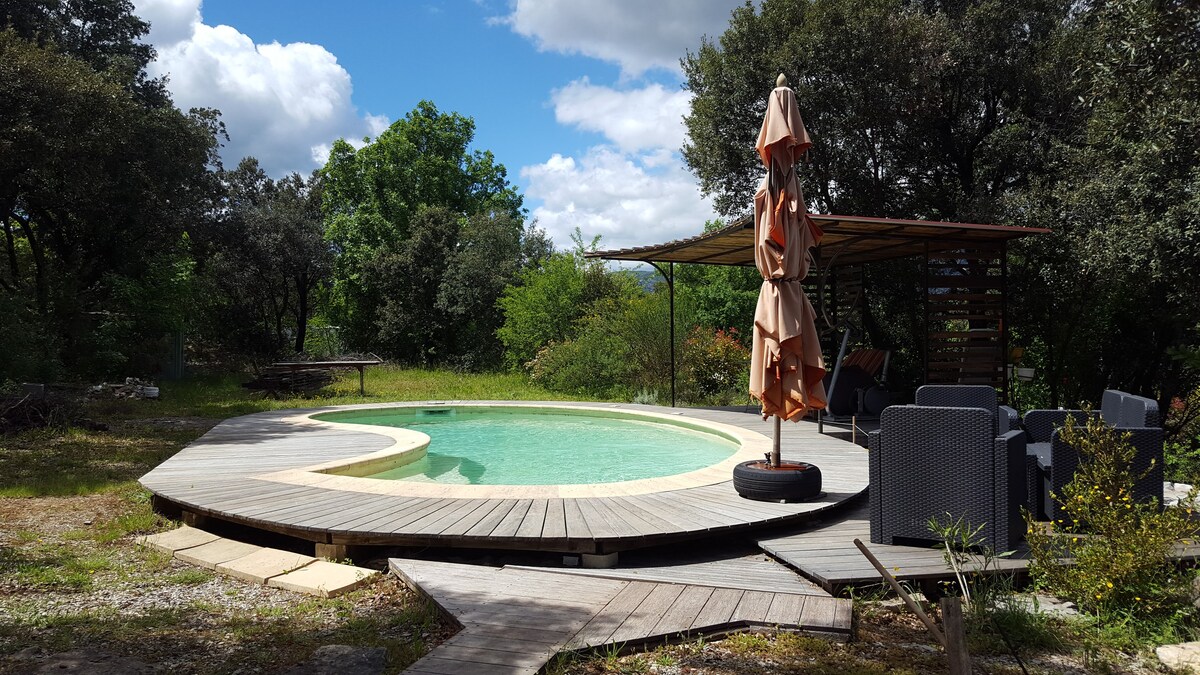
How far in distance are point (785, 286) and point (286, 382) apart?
10725mm

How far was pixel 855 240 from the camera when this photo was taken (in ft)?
27.2

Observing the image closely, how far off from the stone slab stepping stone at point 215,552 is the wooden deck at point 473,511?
0.15 m

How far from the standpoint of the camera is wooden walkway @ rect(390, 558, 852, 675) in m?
2.51

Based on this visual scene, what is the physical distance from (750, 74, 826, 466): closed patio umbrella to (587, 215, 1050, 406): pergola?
249 cm

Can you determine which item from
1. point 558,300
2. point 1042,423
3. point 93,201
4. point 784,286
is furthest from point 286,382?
point 1042,423

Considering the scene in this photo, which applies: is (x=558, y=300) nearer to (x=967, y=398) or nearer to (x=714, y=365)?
(x=714, y=365)

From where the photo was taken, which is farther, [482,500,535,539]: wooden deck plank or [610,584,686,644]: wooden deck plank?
[482,500,535,539]: wooden deck plank

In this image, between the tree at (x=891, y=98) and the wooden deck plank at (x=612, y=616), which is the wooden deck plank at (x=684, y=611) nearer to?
the wooden deck plank at (x=612, y=616)

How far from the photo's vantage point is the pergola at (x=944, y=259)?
762cm

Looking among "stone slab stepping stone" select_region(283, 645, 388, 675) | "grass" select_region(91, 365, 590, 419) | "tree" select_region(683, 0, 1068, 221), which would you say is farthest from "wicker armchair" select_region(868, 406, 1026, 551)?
"grass" select_region(91, 365, 590, 419)

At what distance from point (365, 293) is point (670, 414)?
1727 cm

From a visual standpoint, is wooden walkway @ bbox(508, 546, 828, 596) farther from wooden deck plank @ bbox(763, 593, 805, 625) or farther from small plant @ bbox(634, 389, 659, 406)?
small plant @ bbox(634, 389, 659, 406)

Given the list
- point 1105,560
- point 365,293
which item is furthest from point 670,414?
point 365,293

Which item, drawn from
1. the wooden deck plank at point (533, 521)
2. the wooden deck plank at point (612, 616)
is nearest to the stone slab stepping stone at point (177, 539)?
the wooden deck plank at point (533, 521)
